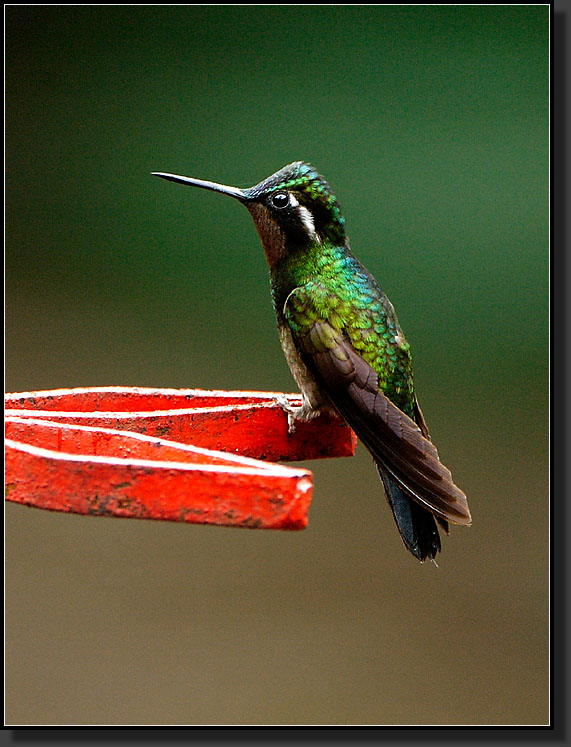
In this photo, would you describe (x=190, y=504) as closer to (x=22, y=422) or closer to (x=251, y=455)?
(x=22, y=422)

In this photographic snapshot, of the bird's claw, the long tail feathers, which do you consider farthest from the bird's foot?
the long tail feathers

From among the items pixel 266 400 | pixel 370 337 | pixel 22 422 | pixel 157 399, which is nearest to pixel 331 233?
pixel 370 337

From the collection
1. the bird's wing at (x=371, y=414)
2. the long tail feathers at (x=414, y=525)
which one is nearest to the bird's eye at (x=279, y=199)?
the bird's wing at (x=371, y=414)

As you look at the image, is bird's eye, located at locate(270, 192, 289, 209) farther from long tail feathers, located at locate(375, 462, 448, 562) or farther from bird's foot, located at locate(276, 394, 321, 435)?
long tail feathers, located at locate(375, 462, 448, 562)

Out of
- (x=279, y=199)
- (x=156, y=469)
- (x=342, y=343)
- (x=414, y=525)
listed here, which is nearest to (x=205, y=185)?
(x=279, y=199)

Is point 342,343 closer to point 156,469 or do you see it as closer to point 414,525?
point 414,525

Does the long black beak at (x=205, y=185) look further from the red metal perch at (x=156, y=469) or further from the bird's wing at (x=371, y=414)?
the red metal perch at (x=156, y=469)
